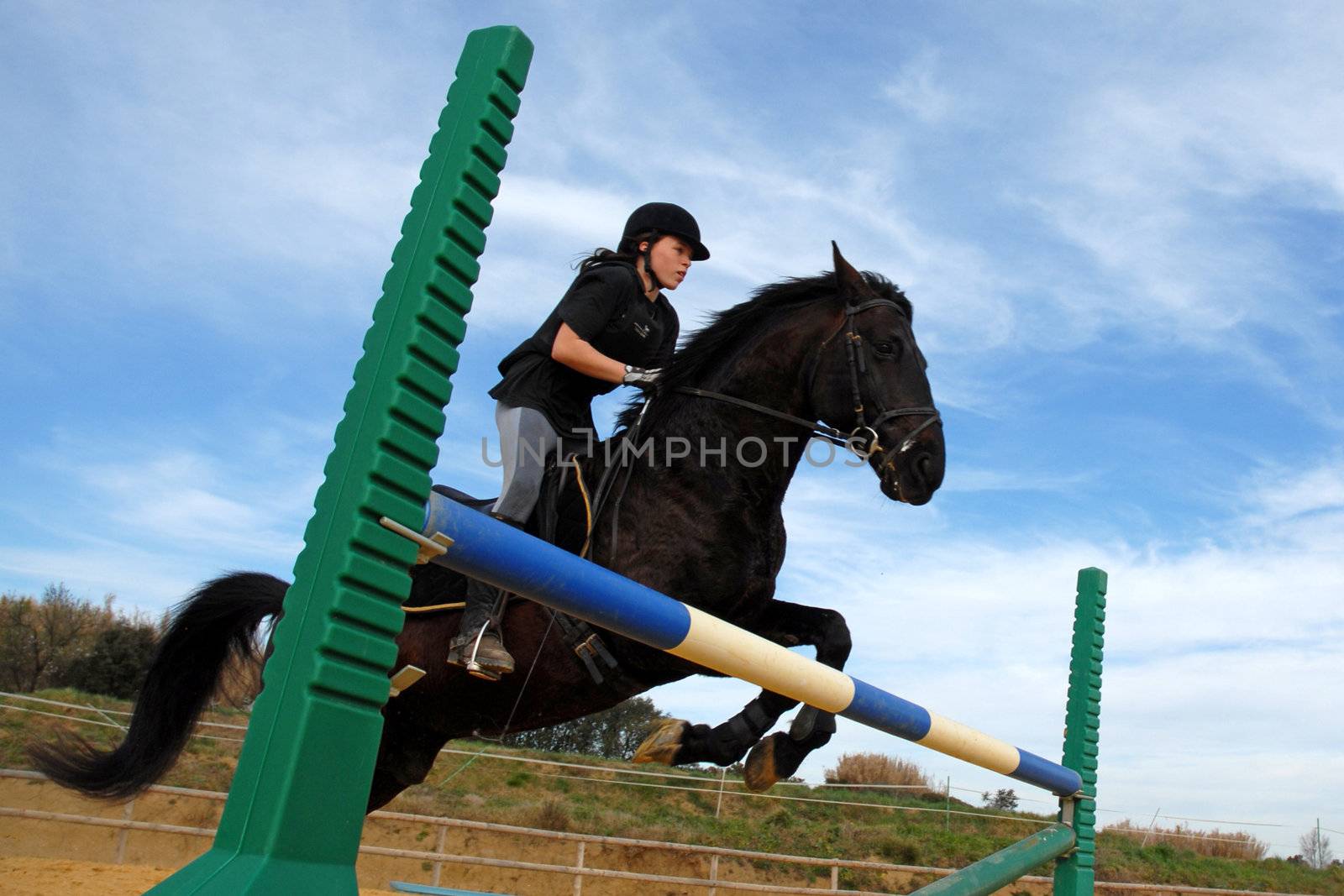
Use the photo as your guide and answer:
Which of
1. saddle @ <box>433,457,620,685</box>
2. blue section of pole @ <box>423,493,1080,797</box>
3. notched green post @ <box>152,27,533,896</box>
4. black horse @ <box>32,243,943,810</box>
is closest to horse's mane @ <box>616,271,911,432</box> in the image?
black horse @ <box>32,243,943,810</box>

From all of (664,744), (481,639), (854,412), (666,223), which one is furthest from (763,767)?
(666,223)

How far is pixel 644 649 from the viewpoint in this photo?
2771 mm

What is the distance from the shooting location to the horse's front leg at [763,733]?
2871mm

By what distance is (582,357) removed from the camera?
119 inches

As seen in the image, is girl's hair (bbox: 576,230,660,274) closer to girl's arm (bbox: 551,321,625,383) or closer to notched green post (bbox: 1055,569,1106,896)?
girl's arm (bbox: 551,321,625,383)

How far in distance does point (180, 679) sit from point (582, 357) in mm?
1760

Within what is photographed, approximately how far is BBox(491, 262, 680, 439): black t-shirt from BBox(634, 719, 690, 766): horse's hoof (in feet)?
3.01

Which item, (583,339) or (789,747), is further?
(583,339)

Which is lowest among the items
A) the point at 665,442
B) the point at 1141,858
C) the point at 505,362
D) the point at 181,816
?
the point at 181,816

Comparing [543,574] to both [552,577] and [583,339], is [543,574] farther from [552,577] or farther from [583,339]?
[583,339]

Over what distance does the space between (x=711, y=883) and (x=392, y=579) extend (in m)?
11.2

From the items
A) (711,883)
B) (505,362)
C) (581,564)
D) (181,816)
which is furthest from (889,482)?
(181,816)

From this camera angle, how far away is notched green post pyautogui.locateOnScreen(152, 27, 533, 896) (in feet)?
3.14

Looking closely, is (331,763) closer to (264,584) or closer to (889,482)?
(889,482)
